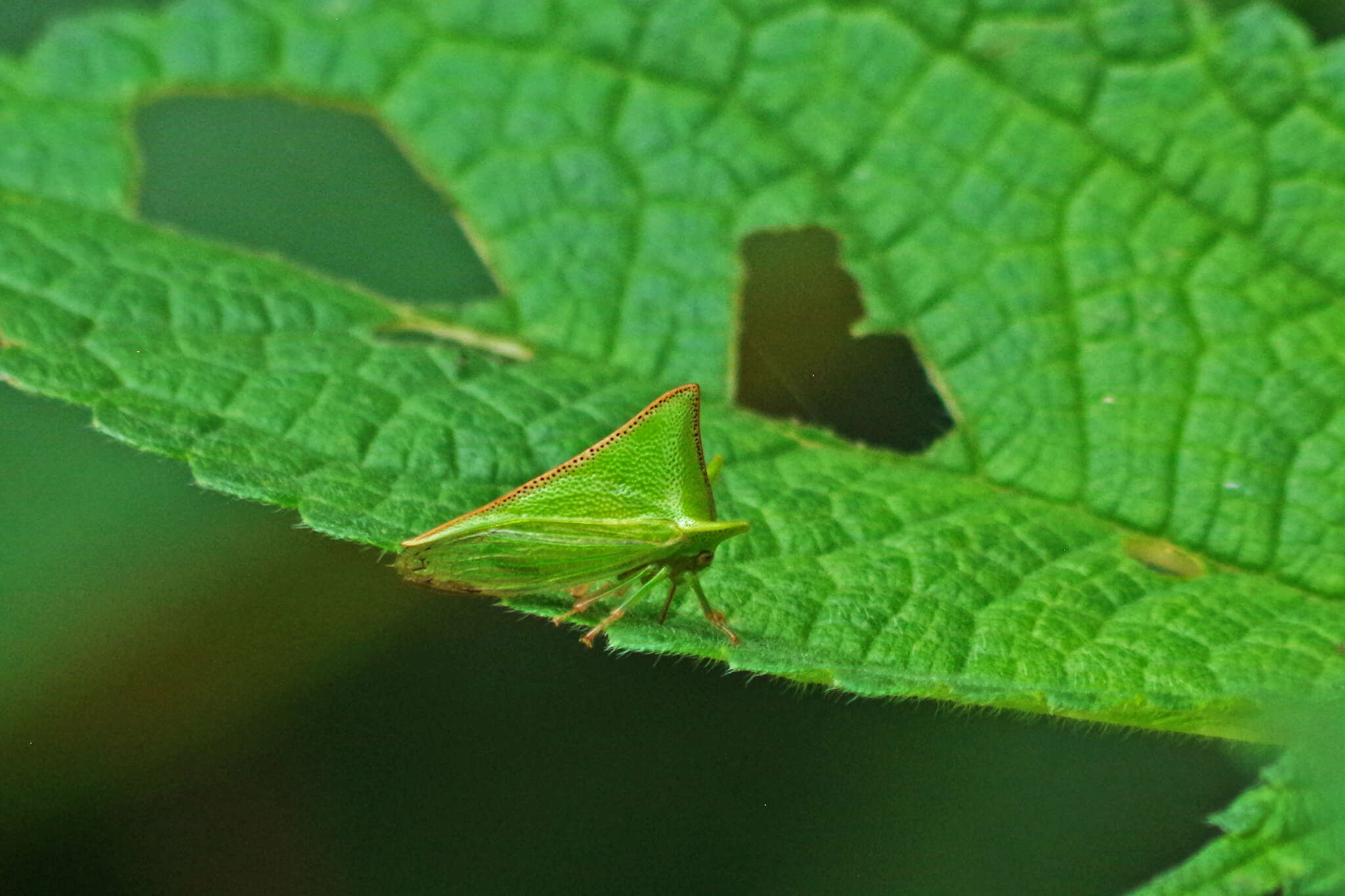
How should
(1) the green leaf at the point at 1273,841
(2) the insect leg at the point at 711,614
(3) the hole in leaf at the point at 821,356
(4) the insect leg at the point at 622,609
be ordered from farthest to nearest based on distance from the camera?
1. (3) the hole in leaf at the point at 821,356
2. (4) the insect leg at the point at 622,609
3. (2) the insect leg at the point at 711,614
4. (1) the green leaf at the point at 1273,841

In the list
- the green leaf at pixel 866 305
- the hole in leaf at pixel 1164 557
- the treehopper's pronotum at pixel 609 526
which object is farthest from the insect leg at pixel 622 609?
the hole in leaf at pixel 1164 557

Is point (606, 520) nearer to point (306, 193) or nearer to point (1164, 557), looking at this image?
point (1164, 557)

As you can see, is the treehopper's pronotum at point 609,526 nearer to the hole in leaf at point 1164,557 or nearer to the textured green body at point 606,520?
the textured green body at point 606,520

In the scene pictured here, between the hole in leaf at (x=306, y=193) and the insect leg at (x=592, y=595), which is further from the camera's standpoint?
the hole in leaf at (x=306, y=193)

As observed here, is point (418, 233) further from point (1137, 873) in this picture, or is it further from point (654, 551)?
point (1137, 873)

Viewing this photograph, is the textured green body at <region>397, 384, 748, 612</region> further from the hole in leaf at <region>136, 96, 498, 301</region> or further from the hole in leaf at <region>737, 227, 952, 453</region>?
the hole in leaf at <region>136, 96, 498, 301</region>

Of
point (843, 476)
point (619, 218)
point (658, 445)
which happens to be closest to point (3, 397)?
point (619, 218)

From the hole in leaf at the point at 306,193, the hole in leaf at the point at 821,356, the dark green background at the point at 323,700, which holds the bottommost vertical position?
the dark green background at the point at 323,700
